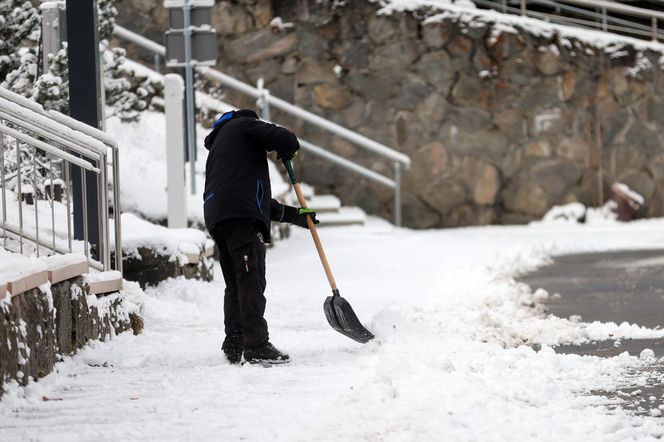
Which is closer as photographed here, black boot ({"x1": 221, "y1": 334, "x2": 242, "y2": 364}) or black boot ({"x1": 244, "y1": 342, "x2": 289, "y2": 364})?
black boot ({"x1": 244, "y1": 342, "x2": 289, "y2": 364})

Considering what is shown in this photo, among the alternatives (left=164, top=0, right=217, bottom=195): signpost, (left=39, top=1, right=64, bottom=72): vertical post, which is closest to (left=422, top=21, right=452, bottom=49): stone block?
(left=164, top=0, right=217, bottom=195): signpost

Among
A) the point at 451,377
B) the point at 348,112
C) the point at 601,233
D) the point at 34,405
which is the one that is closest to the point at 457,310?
the point at 451,377

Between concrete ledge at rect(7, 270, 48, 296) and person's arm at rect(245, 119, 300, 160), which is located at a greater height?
person's arm at rect(245, 119, 300, 160)

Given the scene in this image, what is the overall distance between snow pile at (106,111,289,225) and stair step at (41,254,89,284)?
3676mm

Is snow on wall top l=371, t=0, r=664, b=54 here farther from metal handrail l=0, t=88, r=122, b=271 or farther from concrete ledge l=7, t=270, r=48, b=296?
concrete ledge l=7, t=270, r=48, b=296

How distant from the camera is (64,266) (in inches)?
225

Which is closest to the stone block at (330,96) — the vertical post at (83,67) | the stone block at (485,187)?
the stone block at (485,187)

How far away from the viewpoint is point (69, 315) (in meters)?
5.77

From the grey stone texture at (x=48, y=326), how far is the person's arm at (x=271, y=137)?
1.23 metres

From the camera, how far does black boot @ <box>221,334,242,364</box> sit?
19.3 feet

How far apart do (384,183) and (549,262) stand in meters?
4.24

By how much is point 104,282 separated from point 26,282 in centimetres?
139

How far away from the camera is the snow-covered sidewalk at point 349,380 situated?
4238mm

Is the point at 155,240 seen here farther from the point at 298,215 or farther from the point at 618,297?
the point at 618,297
